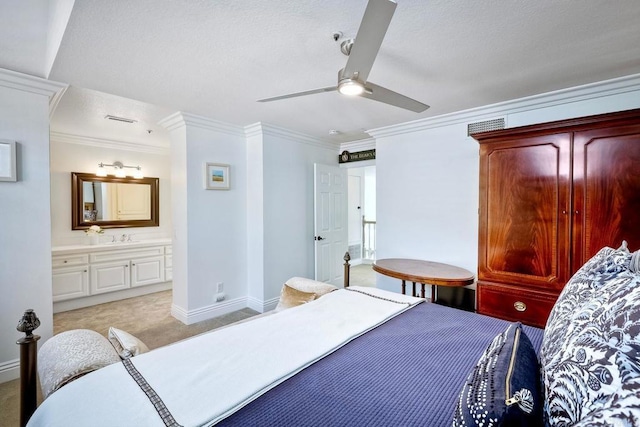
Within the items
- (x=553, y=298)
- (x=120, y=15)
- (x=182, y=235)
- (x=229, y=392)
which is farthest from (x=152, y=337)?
(x=553, y=298)

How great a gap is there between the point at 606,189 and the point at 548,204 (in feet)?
1.09

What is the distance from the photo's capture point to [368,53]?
4.52ft

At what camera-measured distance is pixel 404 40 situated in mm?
1816

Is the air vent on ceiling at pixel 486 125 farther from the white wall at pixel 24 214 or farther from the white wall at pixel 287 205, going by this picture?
the white wall at pixel 24 214

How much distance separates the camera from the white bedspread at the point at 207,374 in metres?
0.90

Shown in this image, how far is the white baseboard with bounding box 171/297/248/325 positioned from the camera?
11.2 feet

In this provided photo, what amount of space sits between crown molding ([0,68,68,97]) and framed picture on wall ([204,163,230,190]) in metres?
1.42

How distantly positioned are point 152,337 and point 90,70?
2493 mm

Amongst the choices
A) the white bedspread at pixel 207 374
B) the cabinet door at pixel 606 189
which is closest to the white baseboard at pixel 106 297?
the white bedspread at pixel 207 374

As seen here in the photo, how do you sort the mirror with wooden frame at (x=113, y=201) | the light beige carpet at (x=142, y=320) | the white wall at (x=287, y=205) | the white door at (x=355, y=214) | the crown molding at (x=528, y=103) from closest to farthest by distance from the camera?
1. the crown molding at (x=528, y=103)
2. the light beige carpet at (x=142, y=320)
3. the white wall at (x=287, y=205)
4. the mirror with wooden frame at (x=113, y=201)
5. the white door at (x=355, y=214)

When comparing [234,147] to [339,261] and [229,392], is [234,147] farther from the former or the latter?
[229,392]

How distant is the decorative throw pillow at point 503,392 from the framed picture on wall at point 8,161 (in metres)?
3.18

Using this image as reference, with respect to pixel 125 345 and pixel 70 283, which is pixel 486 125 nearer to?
pixel 125 345

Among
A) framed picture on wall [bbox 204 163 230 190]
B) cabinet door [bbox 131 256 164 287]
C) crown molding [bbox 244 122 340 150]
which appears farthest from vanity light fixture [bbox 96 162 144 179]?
crown molding [bbox 244 122 340 150]
